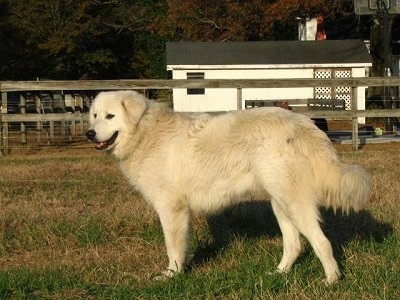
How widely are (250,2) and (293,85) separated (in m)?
18.3

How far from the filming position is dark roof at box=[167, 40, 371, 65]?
1120 inches

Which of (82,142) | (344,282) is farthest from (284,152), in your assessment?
(82,142)

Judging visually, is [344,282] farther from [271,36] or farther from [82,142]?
[271,36]

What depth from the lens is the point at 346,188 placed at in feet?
17.3

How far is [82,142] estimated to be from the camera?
1792 cm

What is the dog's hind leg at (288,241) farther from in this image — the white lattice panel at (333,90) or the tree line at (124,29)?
the tree line at (124,29)

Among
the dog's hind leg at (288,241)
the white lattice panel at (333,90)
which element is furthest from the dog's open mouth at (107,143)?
the white lattice panel at (333,90)

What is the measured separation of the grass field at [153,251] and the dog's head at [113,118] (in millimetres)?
1121

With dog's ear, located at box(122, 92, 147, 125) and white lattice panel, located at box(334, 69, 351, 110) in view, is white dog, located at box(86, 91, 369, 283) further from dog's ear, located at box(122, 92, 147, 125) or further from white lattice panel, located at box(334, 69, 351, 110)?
white lattice panel, located at box(334, 69, 351, 110)

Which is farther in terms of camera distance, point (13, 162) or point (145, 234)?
point (13, 162)

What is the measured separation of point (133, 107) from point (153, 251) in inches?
56.8

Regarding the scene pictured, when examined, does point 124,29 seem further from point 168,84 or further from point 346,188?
point 346,188

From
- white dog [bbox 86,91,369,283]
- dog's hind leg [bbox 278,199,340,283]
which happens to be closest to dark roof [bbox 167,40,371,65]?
white dog [bbox 86,91,369,283]

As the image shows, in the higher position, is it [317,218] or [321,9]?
[321,9]
